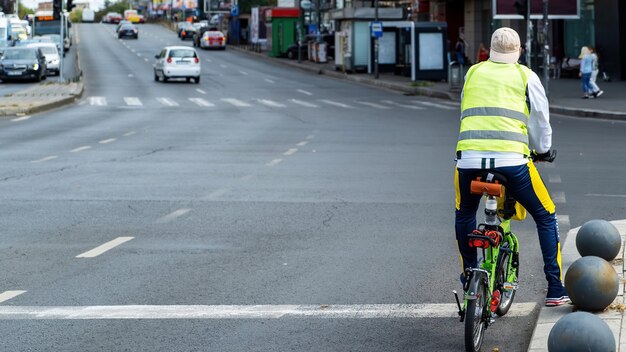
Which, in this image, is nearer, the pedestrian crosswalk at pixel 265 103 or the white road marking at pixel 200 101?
the pedestrian crosswalk at pixel 265 103

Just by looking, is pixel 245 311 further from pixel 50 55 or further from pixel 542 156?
pixel 50 55

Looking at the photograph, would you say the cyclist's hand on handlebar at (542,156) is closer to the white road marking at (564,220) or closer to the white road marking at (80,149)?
the white road marking at (564,220)

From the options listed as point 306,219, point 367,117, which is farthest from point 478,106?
point 367,117

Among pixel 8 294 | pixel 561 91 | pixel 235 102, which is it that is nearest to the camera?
pixel 8 294

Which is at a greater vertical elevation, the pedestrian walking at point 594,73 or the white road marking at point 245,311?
the pedestrian walking at point 594,73

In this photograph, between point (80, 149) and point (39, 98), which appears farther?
point (39, 98)

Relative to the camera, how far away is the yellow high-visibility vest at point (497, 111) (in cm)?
711

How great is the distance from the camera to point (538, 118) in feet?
23.8

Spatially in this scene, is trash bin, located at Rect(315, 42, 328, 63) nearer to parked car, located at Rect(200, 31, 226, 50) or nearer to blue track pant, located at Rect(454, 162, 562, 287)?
parked car, located at Rect(200, 31, 226, 50)

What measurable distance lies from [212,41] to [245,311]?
87645 millimetres

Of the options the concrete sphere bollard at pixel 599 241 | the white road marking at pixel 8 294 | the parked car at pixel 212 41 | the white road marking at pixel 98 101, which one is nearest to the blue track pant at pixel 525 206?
the concrete sphere bollard at pixel 599 241

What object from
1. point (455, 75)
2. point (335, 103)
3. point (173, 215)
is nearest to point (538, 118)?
point (173, 215)

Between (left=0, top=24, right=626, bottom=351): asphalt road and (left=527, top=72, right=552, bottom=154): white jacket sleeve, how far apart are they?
114cm

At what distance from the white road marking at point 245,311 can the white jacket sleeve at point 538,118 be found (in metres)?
1.19
